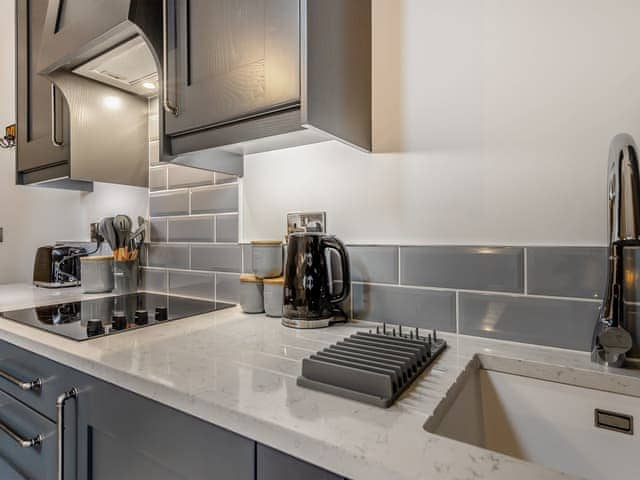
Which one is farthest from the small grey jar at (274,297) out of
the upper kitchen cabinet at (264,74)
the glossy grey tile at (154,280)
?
the glossy grey tile at (154,280)

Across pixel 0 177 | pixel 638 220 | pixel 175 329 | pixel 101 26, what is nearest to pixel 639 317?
pixel 638 220

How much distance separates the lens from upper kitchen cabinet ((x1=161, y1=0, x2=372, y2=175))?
766 millimetres

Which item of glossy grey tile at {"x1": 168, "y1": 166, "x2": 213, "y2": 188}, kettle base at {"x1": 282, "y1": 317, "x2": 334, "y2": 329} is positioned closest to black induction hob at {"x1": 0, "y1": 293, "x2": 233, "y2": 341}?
kettle base at {"x1": 282, "y1": 317, "x2": 334, "y2": 329}

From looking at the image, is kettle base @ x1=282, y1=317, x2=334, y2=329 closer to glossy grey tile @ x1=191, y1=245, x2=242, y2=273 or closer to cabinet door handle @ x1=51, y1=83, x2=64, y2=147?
glossy grey tile @ x1=191, y1=245, x2=242, y2=273

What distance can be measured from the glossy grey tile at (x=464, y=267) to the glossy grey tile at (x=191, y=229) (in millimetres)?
789

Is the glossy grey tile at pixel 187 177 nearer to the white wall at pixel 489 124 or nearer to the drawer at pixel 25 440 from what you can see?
the white wall at pixel 489 124

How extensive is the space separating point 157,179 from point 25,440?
3.38 feet

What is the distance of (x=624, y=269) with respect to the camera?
2.16 ft

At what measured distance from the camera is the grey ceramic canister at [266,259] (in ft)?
3.63

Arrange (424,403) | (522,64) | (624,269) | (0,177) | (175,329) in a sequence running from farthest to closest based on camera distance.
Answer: (0,177), (175,329), (522,64), (624,269), (424,403)

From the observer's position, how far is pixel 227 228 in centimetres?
132

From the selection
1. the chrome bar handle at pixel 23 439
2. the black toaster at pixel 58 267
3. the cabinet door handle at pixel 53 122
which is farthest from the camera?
the black toaster at pixel 58 267

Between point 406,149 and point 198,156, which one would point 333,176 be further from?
point 198,156

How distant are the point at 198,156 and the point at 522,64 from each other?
2.89 feet
